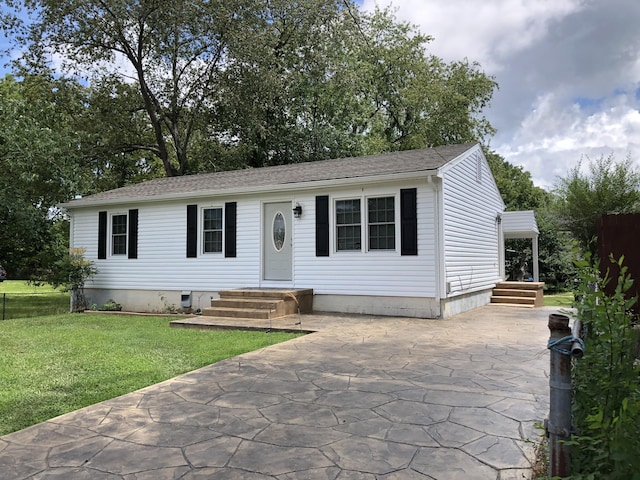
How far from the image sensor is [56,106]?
65.7ft

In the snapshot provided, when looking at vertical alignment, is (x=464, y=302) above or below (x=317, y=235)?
below

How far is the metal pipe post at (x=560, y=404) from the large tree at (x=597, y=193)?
20137 mm

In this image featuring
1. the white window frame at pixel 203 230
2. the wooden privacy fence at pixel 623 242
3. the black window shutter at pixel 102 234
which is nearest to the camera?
the wooden privacy fence at pixel 623 242

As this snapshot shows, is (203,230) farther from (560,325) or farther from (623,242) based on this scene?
(560,325)

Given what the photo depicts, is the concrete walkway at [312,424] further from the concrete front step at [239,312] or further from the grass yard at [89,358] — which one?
the concrete front step at [239,312]

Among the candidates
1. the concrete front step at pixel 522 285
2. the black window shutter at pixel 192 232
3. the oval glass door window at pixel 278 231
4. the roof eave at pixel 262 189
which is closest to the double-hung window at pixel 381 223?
the roof eave at pixel 262 189

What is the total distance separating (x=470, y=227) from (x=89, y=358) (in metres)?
9.08

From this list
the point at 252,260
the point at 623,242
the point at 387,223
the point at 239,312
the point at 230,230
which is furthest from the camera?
the point at 230,230

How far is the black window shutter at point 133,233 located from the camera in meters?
12.8

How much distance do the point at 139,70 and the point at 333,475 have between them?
20.7 m

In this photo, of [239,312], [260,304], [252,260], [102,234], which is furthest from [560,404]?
[102,234]

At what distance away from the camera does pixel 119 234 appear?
13.2 m

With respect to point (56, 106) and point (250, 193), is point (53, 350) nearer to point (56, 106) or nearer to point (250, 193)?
point (250, 193)

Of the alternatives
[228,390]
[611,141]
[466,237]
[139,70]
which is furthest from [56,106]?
[611,141]
